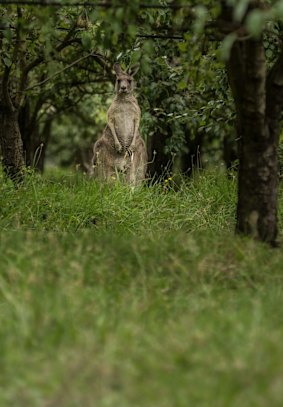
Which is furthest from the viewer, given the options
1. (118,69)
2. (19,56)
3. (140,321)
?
(118,69)

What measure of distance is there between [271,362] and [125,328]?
31.0 inches

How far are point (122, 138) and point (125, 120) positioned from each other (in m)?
0.27

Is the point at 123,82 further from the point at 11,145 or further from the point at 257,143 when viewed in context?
the point at 257,143

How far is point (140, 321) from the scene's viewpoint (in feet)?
13.5

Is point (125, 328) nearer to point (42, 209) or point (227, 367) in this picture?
point (227, 367)

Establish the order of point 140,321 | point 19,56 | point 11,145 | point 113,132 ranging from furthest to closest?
point 113,132 → point 19,56 → point 11,145 → point 140,321

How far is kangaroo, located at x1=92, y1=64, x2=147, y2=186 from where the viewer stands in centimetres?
1126

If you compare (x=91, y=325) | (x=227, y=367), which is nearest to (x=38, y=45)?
(x=91, y=325)

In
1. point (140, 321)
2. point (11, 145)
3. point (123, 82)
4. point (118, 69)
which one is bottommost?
point (140, 321)

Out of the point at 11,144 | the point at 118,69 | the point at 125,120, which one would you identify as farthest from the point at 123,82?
the point at 11,144

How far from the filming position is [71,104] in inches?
630

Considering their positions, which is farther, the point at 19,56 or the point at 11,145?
the point at 19,56

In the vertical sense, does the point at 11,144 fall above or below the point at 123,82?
below

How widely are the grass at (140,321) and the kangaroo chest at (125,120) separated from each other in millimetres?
4988
